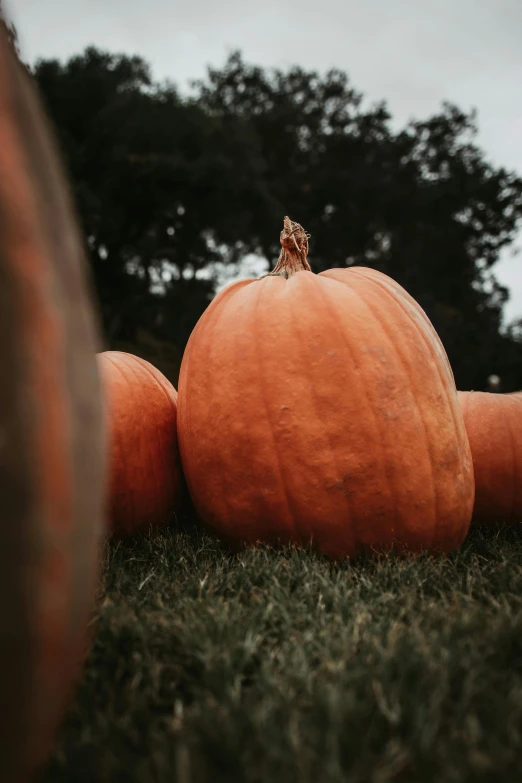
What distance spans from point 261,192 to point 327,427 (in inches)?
752

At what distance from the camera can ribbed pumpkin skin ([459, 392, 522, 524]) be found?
9.08 ft

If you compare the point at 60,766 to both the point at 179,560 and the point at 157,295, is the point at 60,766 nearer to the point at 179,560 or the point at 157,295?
the point at 179,560

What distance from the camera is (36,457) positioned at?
2.49ft

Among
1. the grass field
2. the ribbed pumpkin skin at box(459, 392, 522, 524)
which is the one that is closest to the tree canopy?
the ribbed pumpkin skin at box(459, 392, 522, 524)

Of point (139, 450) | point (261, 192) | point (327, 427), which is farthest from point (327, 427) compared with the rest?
point (261, 192)

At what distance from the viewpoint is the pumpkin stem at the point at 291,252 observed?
2270 mm

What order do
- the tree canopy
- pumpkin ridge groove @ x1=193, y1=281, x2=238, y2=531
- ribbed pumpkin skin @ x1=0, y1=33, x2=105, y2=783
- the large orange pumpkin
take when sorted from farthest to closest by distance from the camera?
the tree canopy → pumpkin ridge groove @ x1=193, y1=281, x2=238, y2=531 → the large orange pumpkin → ribbed pumpkin skin @ x1=0, y1=33, x2=105, y2=783

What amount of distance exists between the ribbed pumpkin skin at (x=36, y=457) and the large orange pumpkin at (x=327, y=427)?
3.36 ft

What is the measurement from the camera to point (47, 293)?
800 millimetres

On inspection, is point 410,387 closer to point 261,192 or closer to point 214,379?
point 214,379

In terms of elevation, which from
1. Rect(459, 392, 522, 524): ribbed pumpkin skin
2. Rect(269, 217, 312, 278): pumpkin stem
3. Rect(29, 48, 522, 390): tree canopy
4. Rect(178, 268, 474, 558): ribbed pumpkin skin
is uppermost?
→ Rect(29, 48, 522, 390): tree canopy

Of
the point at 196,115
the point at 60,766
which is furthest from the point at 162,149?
the point at 60,766

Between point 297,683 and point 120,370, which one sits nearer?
point 297,683

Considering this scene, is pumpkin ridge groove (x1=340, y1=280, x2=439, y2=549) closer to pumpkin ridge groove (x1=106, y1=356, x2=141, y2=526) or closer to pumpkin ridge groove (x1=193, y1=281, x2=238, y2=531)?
pumpkin ridge groove (x1=193, y1=281, x2=238, y2=531)
